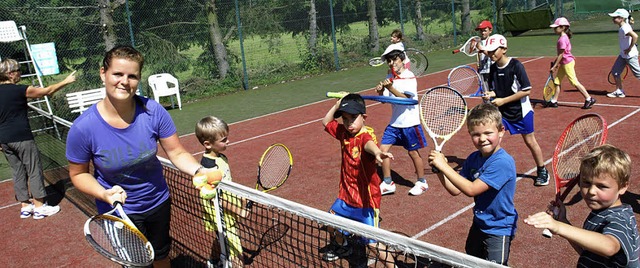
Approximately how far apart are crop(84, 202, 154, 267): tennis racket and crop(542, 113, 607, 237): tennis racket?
112 inches

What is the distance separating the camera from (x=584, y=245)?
2.66 meters

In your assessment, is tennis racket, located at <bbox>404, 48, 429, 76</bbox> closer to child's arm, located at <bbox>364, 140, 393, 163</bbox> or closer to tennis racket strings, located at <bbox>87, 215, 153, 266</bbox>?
child's arm, located at <bbox>364, 140, 393, 163</bbox>

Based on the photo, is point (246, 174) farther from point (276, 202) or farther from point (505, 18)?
point (505, 18)

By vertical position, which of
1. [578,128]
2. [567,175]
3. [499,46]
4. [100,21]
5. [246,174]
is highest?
[100,21]

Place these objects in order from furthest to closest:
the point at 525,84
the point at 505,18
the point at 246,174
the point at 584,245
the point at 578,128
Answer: the point at 505,18 → the point at 246,174 → the point at 525,84 → the point at 578,128 → the point at 584,245

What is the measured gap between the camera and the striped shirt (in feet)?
9.20

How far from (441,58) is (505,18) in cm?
694

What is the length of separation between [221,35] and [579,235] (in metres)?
17.3

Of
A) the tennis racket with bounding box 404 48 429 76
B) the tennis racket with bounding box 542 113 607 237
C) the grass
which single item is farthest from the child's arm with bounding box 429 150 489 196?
the grass

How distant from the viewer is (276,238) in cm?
474

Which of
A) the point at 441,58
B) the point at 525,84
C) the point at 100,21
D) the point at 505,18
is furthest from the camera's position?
the point at 505,18

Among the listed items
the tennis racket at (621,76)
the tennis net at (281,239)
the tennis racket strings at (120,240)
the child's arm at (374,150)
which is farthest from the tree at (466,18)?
the tennis racket strings at (120,240)

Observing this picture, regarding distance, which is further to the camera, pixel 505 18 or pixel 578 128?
pixel 505 18

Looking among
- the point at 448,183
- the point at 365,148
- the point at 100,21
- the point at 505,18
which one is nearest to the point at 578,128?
the point at 448,183
